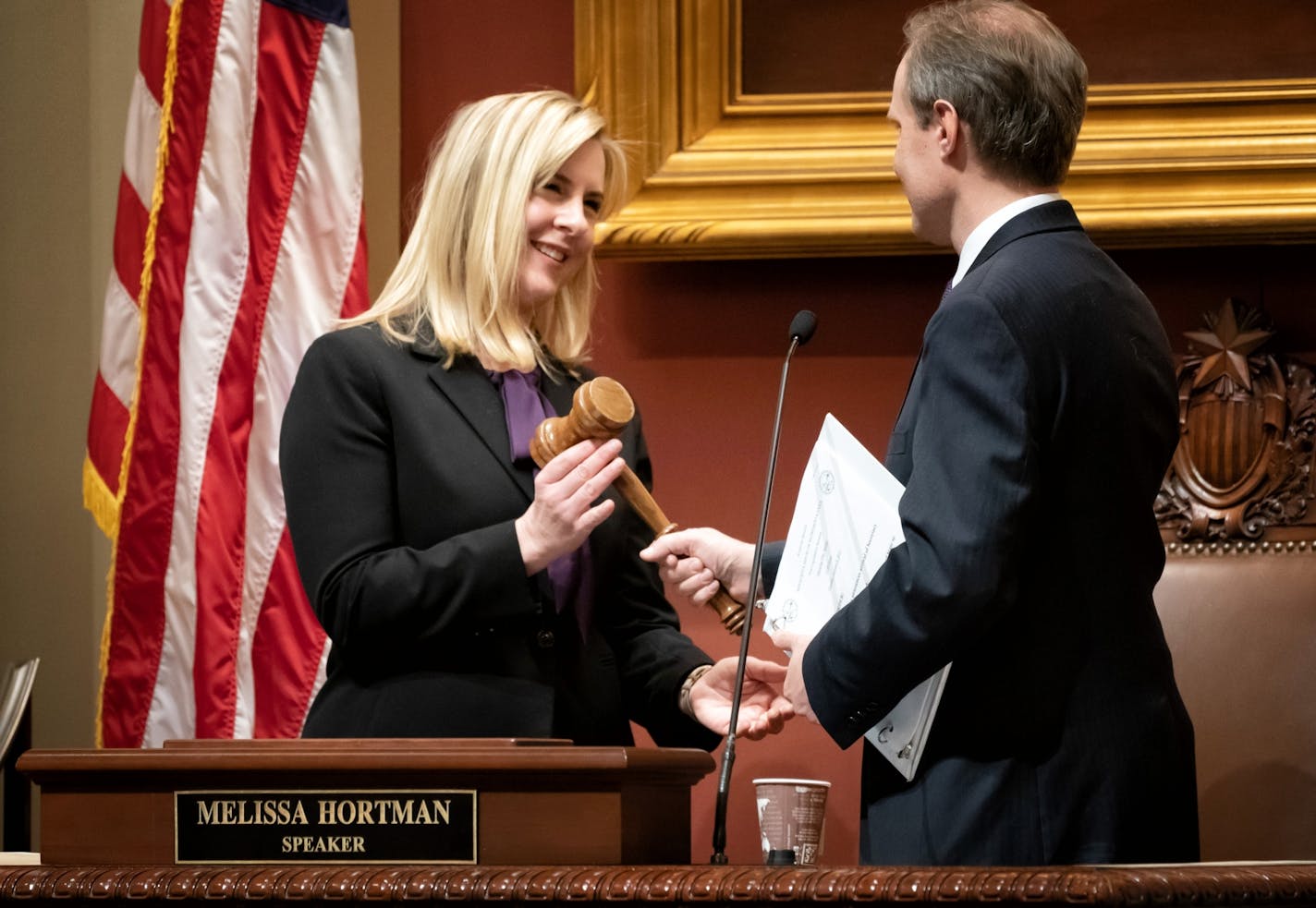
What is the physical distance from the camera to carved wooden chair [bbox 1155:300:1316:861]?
2965 mm

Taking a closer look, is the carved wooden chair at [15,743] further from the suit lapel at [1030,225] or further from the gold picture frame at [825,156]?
the suit lapel at [1030,225]

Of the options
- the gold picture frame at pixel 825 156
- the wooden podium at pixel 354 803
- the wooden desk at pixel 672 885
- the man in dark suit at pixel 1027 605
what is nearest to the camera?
the wooden desk at pixel 672 885

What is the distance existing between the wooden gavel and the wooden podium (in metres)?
0.53

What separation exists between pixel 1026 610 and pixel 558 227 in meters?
1.12

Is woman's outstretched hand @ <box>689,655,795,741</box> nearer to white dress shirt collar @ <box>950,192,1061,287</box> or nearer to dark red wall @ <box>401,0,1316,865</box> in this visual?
white dress shirt collar @ <box>950,192,1061,287</box>

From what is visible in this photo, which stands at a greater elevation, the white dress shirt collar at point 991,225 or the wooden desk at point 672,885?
the white dress shirt collar at point 991,225

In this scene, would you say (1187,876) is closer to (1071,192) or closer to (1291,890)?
(1291,890)

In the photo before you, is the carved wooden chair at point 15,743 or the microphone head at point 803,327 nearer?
the microphone head at point 803,327

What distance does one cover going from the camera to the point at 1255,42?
3227 mm

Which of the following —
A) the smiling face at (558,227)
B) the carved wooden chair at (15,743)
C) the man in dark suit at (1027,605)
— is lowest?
the carved wooden chair at (15,743)

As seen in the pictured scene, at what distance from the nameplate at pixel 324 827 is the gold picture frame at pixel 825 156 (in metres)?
1.85

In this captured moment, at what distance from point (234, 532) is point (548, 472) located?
1.32 meters

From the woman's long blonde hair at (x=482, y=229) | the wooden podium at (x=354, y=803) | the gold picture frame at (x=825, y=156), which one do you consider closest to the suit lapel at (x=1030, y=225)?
the wooden podium at (x=354, y=803)

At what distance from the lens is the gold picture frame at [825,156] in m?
3.14
